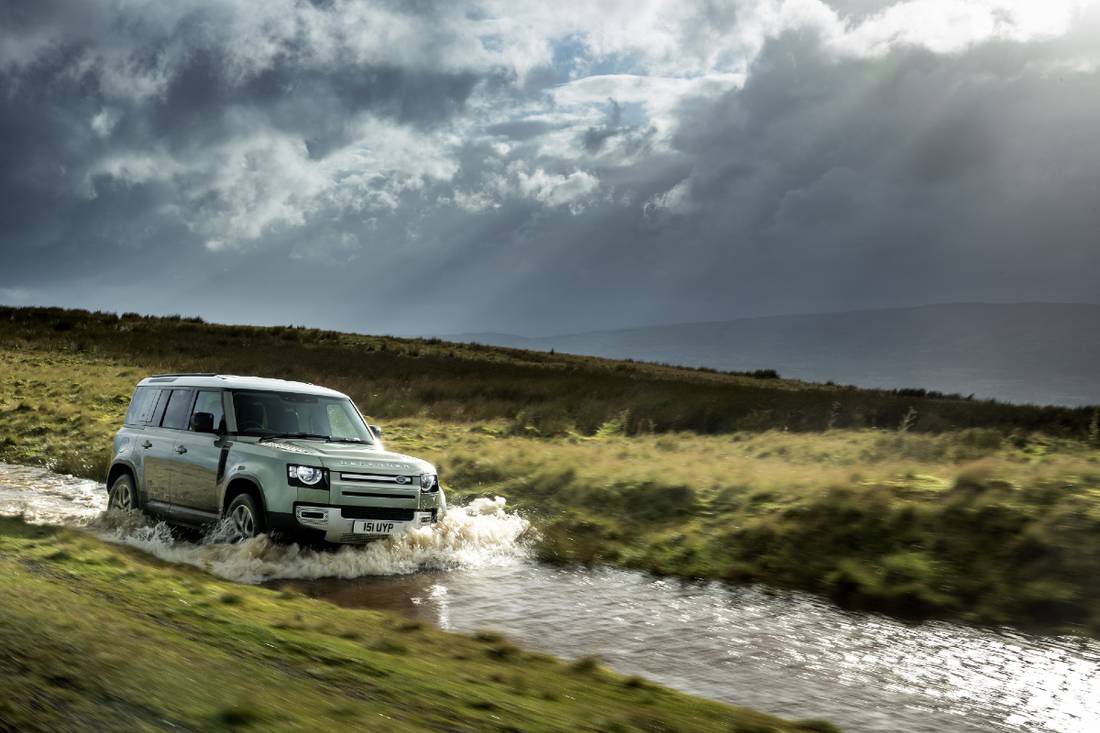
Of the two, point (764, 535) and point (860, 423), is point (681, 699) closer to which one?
point (764, 535)

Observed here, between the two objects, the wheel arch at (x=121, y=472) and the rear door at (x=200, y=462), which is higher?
the rear door at (x=200, y=462)

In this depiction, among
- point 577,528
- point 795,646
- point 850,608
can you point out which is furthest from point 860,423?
point 795,646

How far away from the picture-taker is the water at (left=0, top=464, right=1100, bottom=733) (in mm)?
6688

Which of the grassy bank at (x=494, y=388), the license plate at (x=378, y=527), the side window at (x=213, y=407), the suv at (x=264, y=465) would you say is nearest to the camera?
the suv at (x=264, y=465)

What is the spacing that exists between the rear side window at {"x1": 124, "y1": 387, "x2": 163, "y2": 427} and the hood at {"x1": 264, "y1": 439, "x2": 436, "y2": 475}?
276 cm

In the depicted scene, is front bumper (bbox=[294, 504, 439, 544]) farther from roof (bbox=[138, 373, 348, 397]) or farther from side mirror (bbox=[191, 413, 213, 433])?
roof (bbox=[138, 373, 348, 397])

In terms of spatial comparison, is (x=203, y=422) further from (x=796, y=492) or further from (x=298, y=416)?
(x=796, y=492)

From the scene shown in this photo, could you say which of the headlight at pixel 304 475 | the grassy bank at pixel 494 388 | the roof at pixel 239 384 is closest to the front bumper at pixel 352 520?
the headlight at pixel 304 475

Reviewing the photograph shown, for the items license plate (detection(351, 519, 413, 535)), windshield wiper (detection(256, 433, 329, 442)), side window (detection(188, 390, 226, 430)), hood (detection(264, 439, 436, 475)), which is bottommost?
license plate (detection(351, 519, 413, 535))

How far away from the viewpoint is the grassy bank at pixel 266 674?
15.1 ft

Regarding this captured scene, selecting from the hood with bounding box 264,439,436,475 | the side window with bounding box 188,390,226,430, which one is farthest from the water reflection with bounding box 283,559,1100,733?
the side window with bounding box 188,390,226,430

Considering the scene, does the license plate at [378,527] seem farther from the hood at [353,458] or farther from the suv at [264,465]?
the hood at [353,458]

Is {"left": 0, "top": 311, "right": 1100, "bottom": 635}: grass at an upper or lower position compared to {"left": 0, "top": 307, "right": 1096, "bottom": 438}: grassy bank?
lower

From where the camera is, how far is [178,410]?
12430mm
